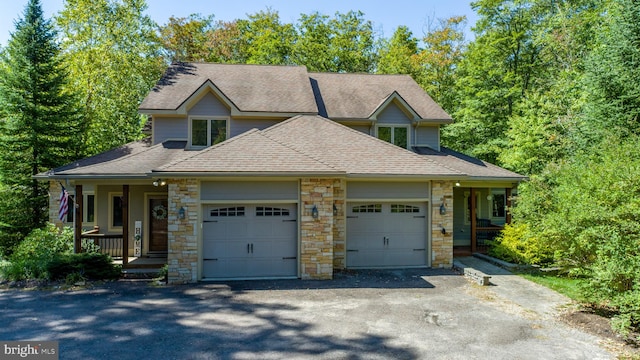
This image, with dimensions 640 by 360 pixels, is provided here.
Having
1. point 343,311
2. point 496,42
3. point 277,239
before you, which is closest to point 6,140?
point 277,239

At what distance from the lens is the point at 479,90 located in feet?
78.5

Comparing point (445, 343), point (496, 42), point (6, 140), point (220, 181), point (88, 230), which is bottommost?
point (445, 343)

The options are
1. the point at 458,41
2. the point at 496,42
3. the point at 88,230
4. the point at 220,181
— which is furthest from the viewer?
the point at 458,41

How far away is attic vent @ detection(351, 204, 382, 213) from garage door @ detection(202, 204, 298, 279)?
7.54ft

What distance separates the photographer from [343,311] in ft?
27.4

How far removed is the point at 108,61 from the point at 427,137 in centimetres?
1995

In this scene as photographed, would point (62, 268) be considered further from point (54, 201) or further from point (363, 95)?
point (363, 95)

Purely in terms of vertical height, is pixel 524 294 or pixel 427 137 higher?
pixel 427 137

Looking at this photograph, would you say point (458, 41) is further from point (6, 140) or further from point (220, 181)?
point (6, 140)

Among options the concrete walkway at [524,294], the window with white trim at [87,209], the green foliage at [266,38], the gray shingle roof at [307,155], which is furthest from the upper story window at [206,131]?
the green foliage at [266,38]

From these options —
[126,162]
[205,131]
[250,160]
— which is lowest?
[250,160]

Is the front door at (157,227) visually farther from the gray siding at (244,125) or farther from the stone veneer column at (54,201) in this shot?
the gray siding at (244,125)

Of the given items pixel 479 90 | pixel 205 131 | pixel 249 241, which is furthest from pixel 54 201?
pixel 479 90

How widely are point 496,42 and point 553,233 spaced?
687 inches
